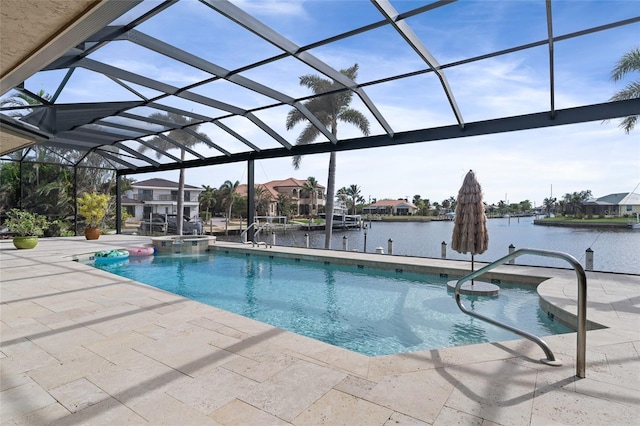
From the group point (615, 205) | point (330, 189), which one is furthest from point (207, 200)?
point (615, 205)

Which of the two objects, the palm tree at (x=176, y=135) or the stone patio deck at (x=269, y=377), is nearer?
the stone patio deck at (x=269, y=377)

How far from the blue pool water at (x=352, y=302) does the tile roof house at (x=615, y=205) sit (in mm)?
50738

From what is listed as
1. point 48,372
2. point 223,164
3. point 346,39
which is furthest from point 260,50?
point 223,164

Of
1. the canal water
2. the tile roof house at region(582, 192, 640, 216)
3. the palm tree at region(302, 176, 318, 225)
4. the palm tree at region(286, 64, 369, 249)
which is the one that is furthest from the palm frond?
the tile roof house at region(582, 192, 640, 216)

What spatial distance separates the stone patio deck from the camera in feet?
7.62

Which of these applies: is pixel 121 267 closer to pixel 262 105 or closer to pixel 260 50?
pixel 262 105

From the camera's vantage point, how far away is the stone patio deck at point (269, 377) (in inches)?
91.4

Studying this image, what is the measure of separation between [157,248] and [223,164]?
4023mm

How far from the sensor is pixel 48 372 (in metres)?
2.97

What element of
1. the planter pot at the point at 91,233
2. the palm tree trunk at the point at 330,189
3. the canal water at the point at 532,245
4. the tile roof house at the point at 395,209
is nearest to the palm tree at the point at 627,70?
the canal water at the point at 532,245

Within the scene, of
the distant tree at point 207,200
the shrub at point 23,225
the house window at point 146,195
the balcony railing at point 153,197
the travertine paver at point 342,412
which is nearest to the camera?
the travertine paver at point 342,412

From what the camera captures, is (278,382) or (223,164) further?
(223,164)

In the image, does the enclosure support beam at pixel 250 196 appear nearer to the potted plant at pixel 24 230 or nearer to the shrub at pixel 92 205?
the shrub at pixel 92 205

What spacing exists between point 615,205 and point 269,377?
200 ft
